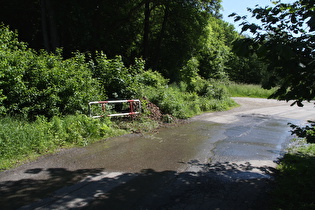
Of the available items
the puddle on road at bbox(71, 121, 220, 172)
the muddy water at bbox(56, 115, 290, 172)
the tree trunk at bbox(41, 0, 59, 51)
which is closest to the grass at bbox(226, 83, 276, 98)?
the tree trunk at bbox(41, 0, 59, 51)

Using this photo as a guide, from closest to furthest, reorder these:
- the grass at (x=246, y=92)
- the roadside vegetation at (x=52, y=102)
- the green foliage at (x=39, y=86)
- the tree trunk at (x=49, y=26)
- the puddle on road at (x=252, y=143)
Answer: the roadside vegetation at (x=52, y=102) → the puddle on road at (x=252, y=143) → the green foliage at (x=39, y=86) → the tree trunk at (x=49, y=26) → the grass at (x=246, y=92)

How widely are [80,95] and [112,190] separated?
5.10 m

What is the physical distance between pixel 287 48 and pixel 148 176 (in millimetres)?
3524

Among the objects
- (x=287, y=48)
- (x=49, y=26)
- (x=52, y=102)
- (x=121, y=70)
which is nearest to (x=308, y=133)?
(x=287, y=48)

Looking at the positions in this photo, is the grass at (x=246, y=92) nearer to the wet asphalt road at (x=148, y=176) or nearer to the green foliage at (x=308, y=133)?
the wet asphalt road at (x=148, y=176)

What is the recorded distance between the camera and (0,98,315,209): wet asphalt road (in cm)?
418

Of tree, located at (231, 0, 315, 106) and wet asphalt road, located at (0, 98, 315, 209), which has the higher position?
tree, located at (231, 0, 315, 106)

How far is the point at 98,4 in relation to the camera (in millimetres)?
18812

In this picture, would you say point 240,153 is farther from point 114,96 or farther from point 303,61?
point 114,96

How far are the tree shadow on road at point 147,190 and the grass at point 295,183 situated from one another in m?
0.25

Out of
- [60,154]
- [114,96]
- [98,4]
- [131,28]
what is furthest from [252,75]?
[60,154]

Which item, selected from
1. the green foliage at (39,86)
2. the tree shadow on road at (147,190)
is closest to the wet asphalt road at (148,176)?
the tree shadow on road at (147,190)

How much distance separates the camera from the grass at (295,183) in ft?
13.9

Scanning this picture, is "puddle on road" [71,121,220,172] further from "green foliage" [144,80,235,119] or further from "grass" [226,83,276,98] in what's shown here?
"grass" [226,83,276,98]
